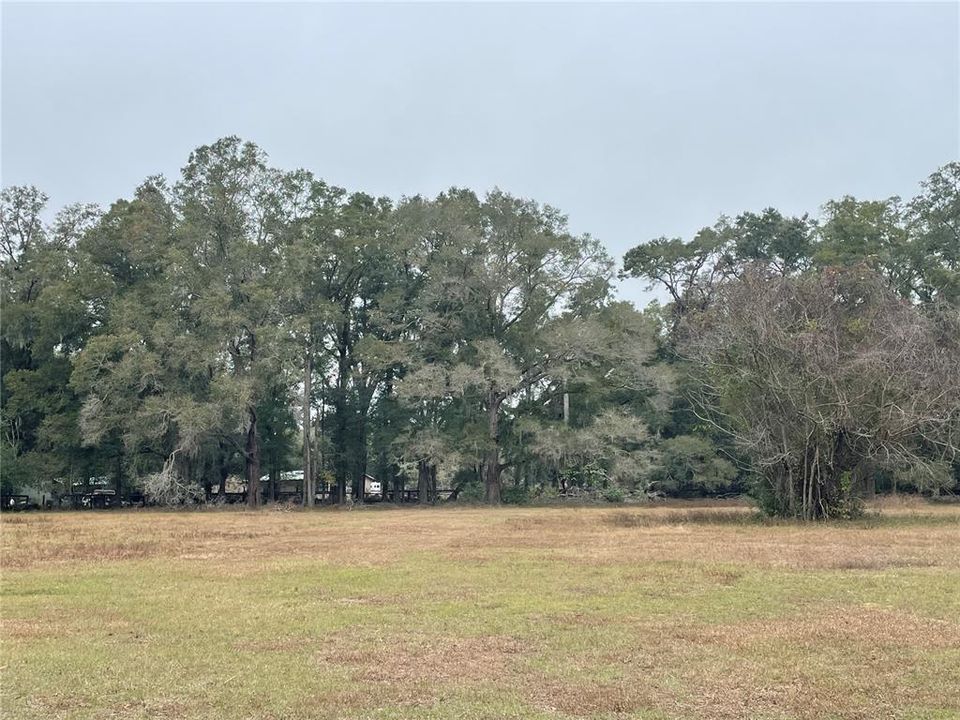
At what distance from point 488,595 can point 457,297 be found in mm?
34255

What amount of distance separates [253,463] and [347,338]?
9.81 m

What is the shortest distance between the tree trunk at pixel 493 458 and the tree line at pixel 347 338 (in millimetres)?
138

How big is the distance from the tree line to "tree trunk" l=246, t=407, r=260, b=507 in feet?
0.41

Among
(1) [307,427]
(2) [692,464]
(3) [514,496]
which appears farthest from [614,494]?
(1) [307,427]

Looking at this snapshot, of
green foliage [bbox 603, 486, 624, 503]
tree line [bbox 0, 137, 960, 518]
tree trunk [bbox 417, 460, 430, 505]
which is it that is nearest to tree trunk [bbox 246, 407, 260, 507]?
tree line [bbox 0, 137, 960, 518]

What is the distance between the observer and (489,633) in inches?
346

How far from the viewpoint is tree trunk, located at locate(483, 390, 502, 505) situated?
45.2 m

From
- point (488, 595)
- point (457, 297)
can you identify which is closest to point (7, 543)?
point (488, 595)

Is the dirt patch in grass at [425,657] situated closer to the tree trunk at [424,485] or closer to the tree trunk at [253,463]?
the tree trunk at [253,463]

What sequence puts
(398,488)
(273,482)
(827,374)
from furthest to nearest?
(398,488) < (273,482) < (827,374)

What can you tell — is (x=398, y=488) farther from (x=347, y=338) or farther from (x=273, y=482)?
(x=347, y=338)

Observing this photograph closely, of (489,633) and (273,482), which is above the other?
(273,482)

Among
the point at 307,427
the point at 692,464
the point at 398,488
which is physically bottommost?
the point at 398,488

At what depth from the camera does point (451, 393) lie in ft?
143
